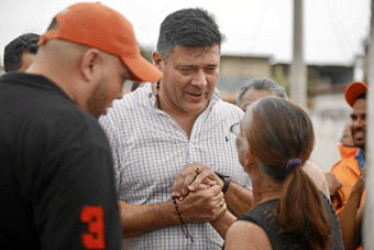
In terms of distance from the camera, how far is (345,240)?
3.24m

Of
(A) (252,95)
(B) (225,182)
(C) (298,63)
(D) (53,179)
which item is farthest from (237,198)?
(C) (298,63)

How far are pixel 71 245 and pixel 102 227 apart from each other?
97 mm

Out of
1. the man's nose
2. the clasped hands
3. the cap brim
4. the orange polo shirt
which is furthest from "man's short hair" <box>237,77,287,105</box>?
the cap brim

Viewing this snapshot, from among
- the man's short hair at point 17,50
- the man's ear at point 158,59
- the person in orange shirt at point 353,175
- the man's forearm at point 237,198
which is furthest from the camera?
the person in orange shirt at point 353,175

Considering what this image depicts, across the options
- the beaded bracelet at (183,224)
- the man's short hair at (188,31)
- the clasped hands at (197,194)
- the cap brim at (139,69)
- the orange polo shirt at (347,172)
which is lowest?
the orange polo shirt at (347,172)

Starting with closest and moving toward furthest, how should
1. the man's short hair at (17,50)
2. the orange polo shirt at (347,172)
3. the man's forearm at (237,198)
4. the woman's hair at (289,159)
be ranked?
1. the woman's hair at (289,159)
2. the man's forearm at (237,198)
3. the man's short hair at (17,50)
4. the orange polo shirt at (347,172)

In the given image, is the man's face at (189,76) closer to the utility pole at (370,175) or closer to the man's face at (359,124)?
the utility pole at (370,175)

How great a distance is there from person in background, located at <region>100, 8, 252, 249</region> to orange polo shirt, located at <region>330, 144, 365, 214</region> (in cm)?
126

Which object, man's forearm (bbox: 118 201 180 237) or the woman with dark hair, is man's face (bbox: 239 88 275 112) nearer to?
man's forearm (bbox: 118 201 180 237)

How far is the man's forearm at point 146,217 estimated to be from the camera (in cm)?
223

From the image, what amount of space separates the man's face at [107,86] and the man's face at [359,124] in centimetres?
271

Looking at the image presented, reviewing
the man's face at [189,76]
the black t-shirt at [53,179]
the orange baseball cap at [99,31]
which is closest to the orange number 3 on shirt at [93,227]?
the black t-shirt at [53,179]

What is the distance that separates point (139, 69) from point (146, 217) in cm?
95

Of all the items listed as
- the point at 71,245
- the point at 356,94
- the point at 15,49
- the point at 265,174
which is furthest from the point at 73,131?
the point at 356,94
